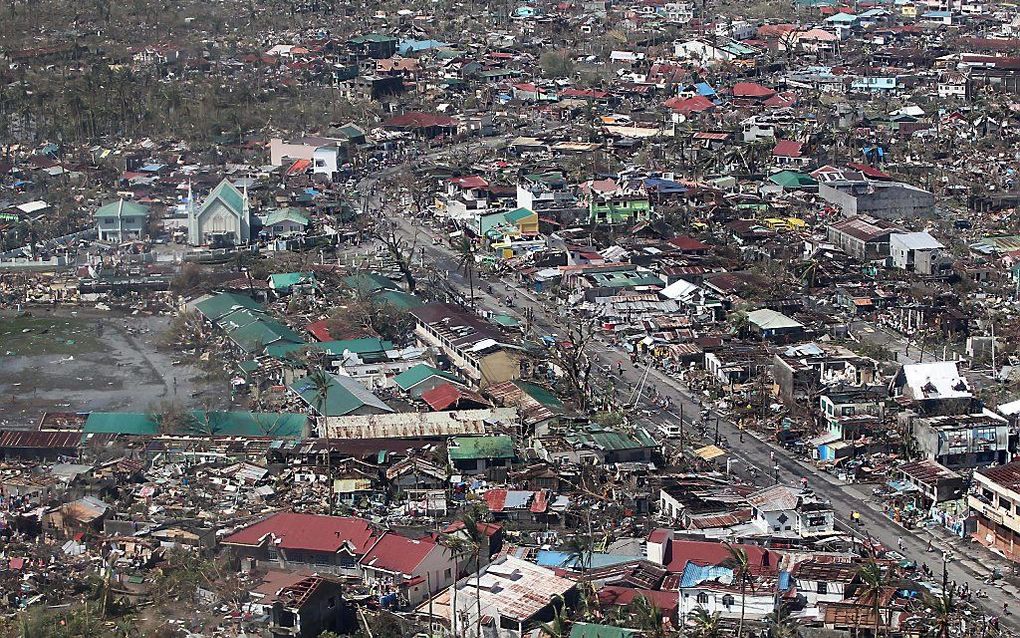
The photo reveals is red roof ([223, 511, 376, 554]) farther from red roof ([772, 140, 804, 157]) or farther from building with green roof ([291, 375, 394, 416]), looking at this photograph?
red roof ([772, 140, 804, 157])

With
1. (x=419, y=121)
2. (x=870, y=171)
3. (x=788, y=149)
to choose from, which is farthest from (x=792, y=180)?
(x=419, y=121)

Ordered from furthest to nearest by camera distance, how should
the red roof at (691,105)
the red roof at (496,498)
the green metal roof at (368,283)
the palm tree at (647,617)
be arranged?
the red roof at (691,105) → the green metal roof at (368,283) → the red roof at (496,498) → the palm tree at (647,617)

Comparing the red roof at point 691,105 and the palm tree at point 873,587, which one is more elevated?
the palm tree at point 873,587

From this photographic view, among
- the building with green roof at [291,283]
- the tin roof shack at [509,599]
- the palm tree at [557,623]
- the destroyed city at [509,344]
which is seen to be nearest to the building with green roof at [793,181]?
the destroyed city at [509,344]

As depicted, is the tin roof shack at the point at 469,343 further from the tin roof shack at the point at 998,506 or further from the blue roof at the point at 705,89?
the blue roof at the point at 705,89

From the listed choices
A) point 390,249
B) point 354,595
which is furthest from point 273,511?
point 390,249

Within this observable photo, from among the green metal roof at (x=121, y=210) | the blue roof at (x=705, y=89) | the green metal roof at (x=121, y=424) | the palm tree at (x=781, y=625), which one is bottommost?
the blue roof at (x=705, y=89)

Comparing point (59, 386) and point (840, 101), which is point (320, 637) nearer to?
point (59, 386)
